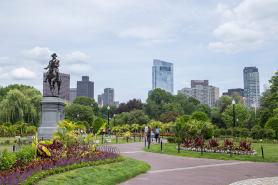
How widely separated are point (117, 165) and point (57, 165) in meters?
2.99

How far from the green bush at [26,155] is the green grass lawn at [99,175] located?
1717 millimetres

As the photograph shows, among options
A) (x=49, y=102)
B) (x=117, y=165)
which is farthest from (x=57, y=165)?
(x=49, y=102)

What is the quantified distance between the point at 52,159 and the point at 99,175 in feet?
6.79

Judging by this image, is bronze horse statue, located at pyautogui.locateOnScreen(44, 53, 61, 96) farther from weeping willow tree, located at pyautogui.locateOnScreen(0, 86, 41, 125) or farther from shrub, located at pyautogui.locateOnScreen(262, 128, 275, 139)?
shrub, located at pyautogui.locateOnScreen(262, 128, 275, 139)

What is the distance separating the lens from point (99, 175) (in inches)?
491

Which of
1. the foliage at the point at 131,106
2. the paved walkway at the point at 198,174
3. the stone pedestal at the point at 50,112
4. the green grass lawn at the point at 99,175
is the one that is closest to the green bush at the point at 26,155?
the green grass lawn at the point at 99,175

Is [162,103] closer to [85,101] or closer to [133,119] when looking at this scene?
[85,101]

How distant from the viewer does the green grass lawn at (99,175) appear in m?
10.9

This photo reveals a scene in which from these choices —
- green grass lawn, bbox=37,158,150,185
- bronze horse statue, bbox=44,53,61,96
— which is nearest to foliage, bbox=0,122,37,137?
bronze horse statue, bbox=44,53,61,96

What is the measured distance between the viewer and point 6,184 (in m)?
8.77

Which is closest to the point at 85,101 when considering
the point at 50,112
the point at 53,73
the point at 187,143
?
the point at 53,73

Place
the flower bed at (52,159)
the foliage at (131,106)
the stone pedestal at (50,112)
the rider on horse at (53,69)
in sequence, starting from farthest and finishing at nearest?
the foliage at (131,106) < the rider on horse at (53,69) < the stone pedestal at (50,112) < the flower bed at (52,159)

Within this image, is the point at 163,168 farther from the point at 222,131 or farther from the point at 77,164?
the point at 222,131

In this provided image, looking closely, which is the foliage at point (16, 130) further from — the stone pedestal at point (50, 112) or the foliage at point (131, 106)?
the foliage at point (131, 106)
